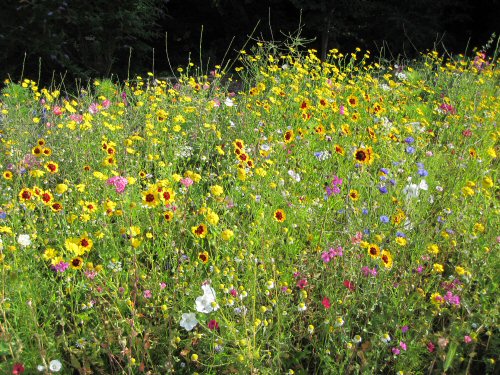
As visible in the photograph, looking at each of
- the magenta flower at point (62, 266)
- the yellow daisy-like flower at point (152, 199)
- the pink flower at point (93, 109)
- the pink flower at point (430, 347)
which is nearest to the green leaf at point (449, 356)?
the pink flower at point (430, 347)

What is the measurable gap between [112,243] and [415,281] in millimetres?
1214

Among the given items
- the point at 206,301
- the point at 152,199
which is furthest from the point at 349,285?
the point at 152,199

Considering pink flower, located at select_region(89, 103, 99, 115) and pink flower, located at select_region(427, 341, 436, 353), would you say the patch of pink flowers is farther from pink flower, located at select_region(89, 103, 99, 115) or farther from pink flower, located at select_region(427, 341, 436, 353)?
pink flower, located at select_region(89, 103, 99, 115)

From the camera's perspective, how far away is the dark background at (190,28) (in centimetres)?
774

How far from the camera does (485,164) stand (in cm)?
302

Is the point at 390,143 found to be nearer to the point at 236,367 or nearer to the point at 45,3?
the point at 236,367

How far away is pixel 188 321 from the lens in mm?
1702

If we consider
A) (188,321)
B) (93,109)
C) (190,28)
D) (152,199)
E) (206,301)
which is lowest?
(190,28)

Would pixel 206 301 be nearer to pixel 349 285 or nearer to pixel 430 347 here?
pixel 349 285

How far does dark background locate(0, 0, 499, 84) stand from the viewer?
7.74 meters

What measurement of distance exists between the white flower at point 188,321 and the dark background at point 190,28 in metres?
5.01

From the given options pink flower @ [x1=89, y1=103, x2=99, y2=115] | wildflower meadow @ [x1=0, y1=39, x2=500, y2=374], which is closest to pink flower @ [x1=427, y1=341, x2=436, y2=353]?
wildflower meadow @ [x1=0, y1=39, x2=500, y2=374]

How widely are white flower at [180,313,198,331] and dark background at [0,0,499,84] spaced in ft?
16.4

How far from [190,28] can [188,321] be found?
10.1 meters
